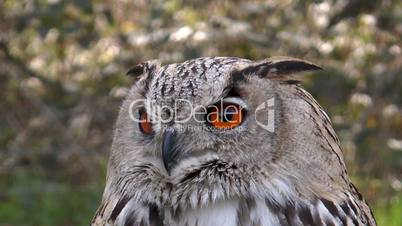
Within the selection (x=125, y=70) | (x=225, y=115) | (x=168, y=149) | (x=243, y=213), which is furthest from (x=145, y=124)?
(x=125, y=70)

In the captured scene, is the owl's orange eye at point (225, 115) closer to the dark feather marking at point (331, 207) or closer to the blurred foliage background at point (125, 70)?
the dark feather marking at point (331, 207)

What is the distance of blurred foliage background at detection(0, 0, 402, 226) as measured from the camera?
4484 mm

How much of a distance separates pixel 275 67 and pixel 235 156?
11.5 inches

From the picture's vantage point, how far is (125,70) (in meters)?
4.90

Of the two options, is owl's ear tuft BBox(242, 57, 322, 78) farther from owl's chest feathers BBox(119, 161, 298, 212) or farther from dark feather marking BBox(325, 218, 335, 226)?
dark feather marking BBox(325, 218, 335, 226)

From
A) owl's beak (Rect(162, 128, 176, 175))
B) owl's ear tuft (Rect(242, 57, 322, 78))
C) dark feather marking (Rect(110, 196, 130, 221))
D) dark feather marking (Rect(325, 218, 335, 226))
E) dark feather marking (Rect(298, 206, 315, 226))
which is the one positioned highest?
owl's ear tuft (Rect(242, 57, 322, 78))

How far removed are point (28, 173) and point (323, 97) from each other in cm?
199

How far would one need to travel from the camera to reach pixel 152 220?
7.45ft

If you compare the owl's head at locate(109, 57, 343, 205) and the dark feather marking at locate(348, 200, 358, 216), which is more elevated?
the owl's head at locate(109, 57, 343, 205)

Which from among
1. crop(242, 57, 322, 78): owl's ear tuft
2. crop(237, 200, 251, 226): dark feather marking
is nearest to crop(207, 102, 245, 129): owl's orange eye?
crop(242, 57, 322, 78): owl's ear tuft

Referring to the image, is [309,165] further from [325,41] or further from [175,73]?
[325,41]

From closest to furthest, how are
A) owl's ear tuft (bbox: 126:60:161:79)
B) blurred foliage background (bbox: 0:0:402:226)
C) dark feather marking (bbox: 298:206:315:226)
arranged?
1. dark feather marking (bbox: 298:206:315:226)
2. owl's ear tuft (bbox: 126:60:161:79)
3. blurred foliage background (bbox: 0:0:402:226)

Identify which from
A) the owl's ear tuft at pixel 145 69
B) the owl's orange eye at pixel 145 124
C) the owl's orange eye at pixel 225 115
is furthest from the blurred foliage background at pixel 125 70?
the owl's orange eye at pixel 225 115

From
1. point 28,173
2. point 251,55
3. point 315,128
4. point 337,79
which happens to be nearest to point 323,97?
point 337,79
